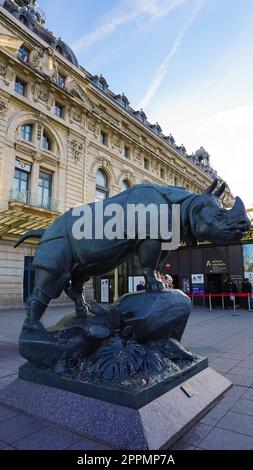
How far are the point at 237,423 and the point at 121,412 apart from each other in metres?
1.08

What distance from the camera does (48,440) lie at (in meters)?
2.38

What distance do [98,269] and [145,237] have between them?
2.24 ft

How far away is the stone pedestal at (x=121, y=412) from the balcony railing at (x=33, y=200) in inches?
647

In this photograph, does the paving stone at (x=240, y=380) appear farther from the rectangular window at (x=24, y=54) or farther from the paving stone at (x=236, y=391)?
the rectangular window at (x=24, y=54)

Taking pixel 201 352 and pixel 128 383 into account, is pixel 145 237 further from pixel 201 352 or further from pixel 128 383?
pixel 201 352

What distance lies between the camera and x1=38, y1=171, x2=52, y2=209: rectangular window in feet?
66.4

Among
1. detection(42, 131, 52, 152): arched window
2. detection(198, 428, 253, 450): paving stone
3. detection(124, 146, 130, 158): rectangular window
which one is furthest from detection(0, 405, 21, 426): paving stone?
detection(124, 146, 130, 158): rectangular window

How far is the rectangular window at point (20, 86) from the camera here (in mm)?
19641

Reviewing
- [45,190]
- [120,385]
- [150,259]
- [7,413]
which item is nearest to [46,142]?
[45,190]

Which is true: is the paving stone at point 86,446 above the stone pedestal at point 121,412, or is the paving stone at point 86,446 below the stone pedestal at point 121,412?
below

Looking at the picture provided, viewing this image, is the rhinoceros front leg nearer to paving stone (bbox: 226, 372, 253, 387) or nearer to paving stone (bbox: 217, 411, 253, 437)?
paving stone (bbox: 217, 411, 253, 437)

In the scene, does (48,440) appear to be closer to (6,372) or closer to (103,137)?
(6,372)

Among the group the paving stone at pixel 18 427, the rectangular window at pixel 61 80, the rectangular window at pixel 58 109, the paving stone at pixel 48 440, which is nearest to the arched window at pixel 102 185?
the rectangular window at pixel 58 109

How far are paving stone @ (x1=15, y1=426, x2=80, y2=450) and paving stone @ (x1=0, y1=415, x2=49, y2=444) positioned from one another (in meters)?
0.07
